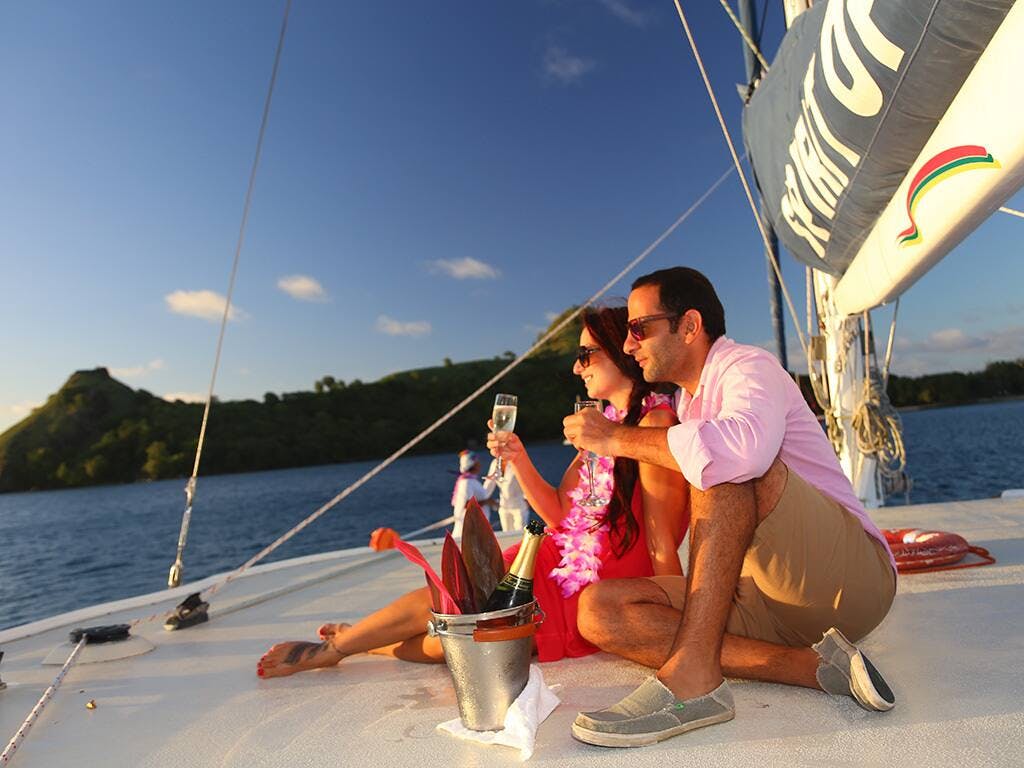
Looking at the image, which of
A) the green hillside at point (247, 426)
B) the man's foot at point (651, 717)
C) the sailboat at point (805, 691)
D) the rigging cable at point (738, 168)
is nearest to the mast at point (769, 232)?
the rigging cable at point (738, 168)

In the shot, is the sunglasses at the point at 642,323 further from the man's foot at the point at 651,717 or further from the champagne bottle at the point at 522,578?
the man's foot at the point at 651,717

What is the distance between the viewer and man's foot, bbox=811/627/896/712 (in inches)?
54.4

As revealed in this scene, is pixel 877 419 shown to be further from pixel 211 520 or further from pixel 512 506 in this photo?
Result: pixel 211 520

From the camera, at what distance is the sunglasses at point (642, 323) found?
5.37ft

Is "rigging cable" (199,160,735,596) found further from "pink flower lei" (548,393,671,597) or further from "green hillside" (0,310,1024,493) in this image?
"green hillside" (0,310,1024,493)

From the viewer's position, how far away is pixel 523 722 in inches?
54.4

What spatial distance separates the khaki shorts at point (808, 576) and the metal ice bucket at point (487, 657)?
477 mm

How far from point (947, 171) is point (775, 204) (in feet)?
4.48

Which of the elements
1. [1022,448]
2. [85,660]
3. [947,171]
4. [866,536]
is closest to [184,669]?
[85,660]

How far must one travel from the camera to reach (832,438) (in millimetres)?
4594

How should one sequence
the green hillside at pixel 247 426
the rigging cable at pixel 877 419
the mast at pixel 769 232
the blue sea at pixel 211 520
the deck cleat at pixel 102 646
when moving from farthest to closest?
the green hillside at pixel 247 426
the blue sea at pixel 211 520
the mast at pixel 769 232
the rigging cable at pixel 877 419
the deck cleat at pixel 102 646

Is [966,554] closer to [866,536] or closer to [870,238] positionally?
[870,238]

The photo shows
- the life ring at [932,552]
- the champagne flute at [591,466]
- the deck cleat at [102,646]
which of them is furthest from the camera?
the life ring at [932,552]

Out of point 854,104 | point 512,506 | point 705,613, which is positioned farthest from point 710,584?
point 512,506
